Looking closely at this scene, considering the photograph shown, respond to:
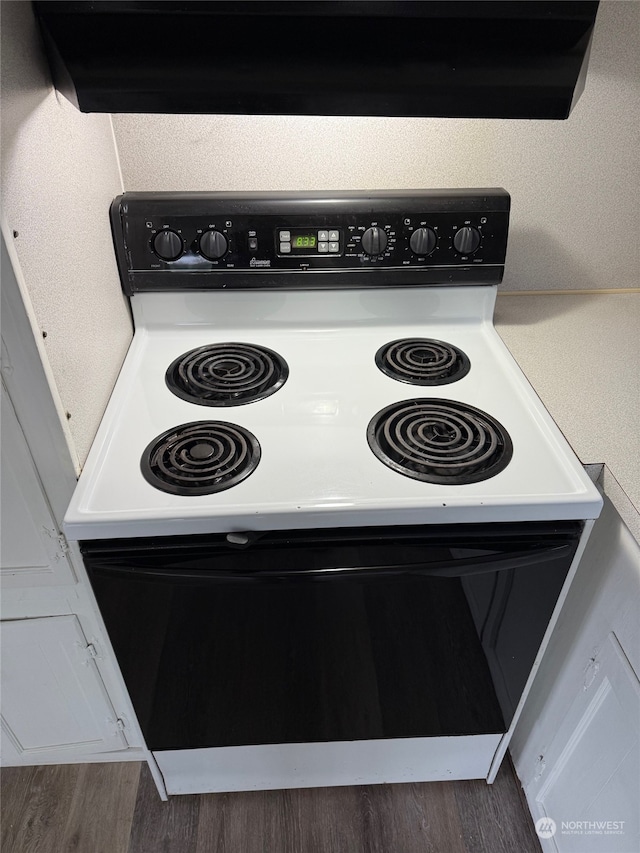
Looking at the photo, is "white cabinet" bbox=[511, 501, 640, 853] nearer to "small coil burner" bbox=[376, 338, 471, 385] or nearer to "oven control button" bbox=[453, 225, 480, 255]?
"small coil burner" bbox=[376, 338, 471, 385]

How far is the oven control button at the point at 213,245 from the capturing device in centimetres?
115

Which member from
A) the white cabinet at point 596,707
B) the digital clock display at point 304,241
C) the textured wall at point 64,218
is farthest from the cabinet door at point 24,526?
the white cabinet at point 596,707

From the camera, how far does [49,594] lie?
3.49 ft

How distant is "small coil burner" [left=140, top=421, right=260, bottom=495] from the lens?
34.9 inches

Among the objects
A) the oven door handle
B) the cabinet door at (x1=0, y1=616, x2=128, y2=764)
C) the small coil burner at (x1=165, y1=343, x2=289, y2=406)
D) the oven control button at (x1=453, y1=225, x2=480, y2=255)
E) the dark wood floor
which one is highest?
the oven control button at (x1=453, y1=225, x2=480, y2=255)

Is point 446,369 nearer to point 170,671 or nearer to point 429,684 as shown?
point 429,684

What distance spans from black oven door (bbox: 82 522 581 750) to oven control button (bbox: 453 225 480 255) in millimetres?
579

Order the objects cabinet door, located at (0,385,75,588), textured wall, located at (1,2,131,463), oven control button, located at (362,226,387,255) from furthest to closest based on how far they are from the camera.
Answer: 1. oven control button, located at (362,226,387,255)
2. cabinet door, located at (0,385,75,588)
3. textured wall, located at (1,2,131,463)

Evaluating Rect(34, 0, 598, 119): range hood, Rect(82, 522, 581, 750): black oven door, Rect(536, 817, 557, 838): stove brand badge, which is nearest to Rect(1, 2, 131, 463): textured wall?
Rect(34, 0, 598, 119): range hood

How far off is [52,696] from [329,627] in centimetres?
64

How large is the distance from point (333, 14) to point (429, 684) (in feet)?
3.54

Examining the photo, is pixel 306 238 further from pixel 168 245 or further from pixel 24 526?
pixel 24 526

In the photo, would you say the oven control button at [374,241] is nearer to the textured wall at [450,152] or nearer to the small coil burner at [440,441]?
the textured wall at [450,152]

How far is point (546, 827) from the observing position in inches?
48.6
